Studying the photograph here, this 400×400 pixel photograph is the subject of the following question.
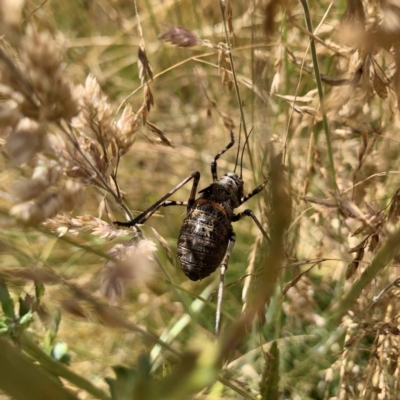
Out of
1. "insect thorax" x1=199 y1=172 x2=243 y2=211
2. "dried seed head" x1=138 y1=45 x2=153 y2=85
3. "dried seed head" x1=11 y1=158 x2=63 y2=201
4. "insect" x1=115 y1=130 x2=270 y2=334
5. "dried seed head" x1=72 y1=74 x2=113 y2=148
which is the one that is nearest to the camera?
"dried seed head" x1=11 y1=158 x2=63 y2=201

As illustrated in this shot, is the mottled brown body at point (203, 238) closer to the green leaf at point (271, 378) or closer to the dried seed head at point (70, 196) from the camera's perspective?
the green leaf at point (271, 378)

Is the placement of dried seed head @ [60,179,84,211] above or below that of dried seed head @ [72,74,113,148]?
below

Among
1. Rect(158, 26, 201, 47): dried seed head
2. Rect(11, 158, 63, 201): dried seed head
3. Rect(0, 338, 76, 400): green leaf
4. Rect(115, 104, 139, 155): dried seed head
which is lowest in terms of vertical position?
Rect(0, 338, 76, 400): green leaf

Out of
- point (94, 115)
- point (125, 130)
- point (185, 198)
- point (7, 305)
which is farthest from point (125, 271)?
point (185, 198)

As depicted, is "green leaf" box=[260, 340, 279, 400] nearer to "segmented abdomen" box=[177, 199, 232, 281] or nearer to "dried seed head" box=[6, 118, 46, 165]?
"segmented abdomen" box=[177, 199, 232, 281]

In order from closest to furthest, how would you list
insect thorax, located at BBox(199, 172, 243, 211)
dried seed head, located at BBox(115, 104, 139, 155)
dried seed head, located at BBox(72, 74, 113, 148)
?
dried seed head, located at BBox(72, 74, 113, 148)
dried seed head, located at BBox(115, 104, 139, 155)
insect thorax, located at BBox(199, 172, 243, 211)

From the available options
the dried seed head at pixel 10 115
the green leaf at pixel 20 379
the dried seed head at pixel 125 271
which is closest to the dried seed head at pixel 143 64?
the dried seed head at pixel 125 271

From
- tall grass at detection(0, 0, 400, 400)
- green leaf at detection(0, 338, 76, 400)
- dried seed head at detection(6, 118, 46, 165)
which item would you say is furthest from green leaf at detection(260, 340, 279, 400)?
dried seed head at detection(6, 118, 46, 165)

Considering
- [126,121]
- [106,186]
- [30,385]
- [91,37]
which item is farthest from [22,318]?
[91,37]

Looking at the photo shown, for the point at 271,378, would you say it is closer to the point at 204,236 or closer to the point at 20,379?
the point at 204,236
